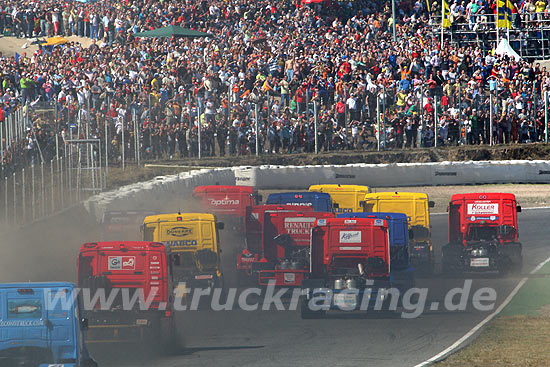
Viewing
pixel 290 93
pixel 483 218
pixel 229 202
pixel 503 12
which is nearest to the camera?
pixel 483 218

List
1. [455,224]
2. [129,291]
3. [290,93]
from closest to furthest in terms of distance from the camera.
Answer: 1. [129,291]
2. [455,224]
3. [290,93]

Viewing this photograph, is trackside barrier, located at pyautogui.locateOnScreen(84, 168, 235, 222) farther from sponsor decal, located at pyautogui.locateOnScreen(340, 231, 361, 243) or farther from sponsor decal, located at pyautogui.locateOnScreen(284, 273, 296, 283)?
sponsor decal, located at pyautogui.locateOnScreen(340, 231, 361, 243)

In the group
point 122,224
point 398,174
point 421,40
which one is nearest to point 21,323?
point 122,224

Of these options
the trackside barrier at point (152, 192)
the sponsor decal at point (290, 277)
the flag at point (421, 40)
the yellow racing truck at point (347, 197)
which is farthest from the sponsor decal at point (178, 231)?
the flag at point (421, 40)

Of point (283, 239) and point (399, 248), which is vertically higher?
point (283, 239)

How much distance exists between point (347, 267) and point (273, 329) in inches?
129

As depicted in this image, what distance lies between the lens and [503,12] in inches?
1623

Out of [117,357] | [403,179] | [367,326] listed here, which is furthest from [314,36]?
[117,357]

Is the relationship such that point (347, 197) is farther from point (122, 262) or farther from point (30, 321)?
point (30, 321)

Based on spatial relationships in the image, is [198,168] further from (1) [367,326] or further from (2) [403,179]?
(1) [367,326]

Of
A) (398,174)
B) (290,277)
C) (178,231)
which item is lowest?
(290,277)

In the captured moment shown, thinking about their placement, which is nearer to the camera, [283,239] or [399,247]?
[399,247]

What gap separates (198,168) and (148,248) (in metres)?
18.4

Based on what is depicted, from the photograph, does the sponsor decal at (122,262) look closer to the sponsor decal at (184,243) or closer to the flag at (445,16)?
the sponsor decal at (184,243)
